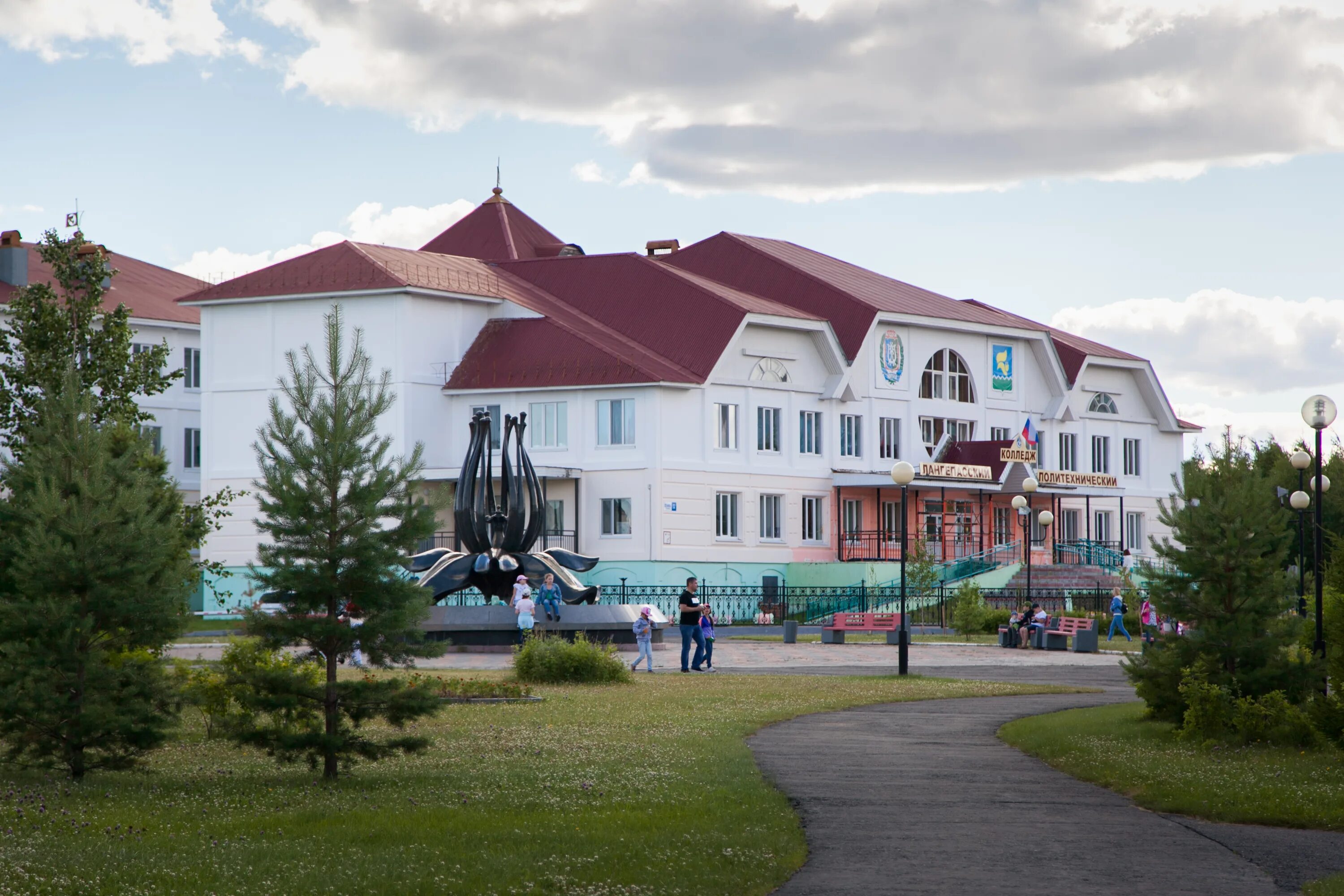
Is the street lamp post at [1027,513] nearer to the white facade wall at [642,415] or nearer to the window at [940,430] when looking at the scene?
the window at [940,430]

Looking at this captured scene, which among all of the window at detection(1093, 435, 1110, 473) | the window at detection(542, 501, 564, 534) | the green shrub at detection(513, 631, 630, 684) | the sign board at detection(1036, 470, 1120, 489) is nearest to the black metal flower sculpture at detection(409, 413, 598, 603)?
the green shrub at detection(513, 631, 630, 684)

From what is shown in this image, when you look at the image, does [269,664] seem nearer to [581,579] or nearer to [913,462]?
[581,579]

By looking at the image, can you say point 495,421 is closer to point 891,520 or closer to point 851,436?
point 851,436

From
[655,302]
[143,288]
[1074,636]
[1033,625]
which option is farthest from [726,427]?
[143,288]

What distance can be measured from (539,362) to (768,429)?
8224mm

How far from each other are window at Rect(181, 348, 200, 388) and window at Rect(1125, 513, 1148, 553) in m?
38.0

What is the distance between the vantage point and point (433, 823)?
11688 mm

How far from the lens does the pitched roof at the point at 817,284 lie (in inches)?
2469

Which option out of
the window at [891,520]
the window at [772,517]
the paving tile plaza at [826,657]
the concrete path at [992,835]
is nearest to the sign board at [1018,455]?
the window at [891,520]

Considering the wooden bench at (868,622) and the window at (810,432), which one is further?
the window at (810,432)

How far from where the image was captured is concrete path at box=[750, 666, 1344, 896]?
403 inches

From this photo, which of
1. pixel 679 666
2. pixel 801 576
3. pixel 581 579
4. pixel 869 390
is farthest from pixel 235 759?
pixel 869 390

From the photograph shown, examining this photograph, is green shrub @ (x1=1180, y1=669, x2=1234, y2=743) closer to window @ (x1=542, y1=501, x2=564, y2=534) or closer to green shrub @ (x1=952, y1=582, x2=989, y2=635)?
green shrub @ (x1=952, y1=582, x2=989, y2=635)

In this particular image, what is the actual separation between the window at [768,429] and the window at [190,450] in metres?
23.9
